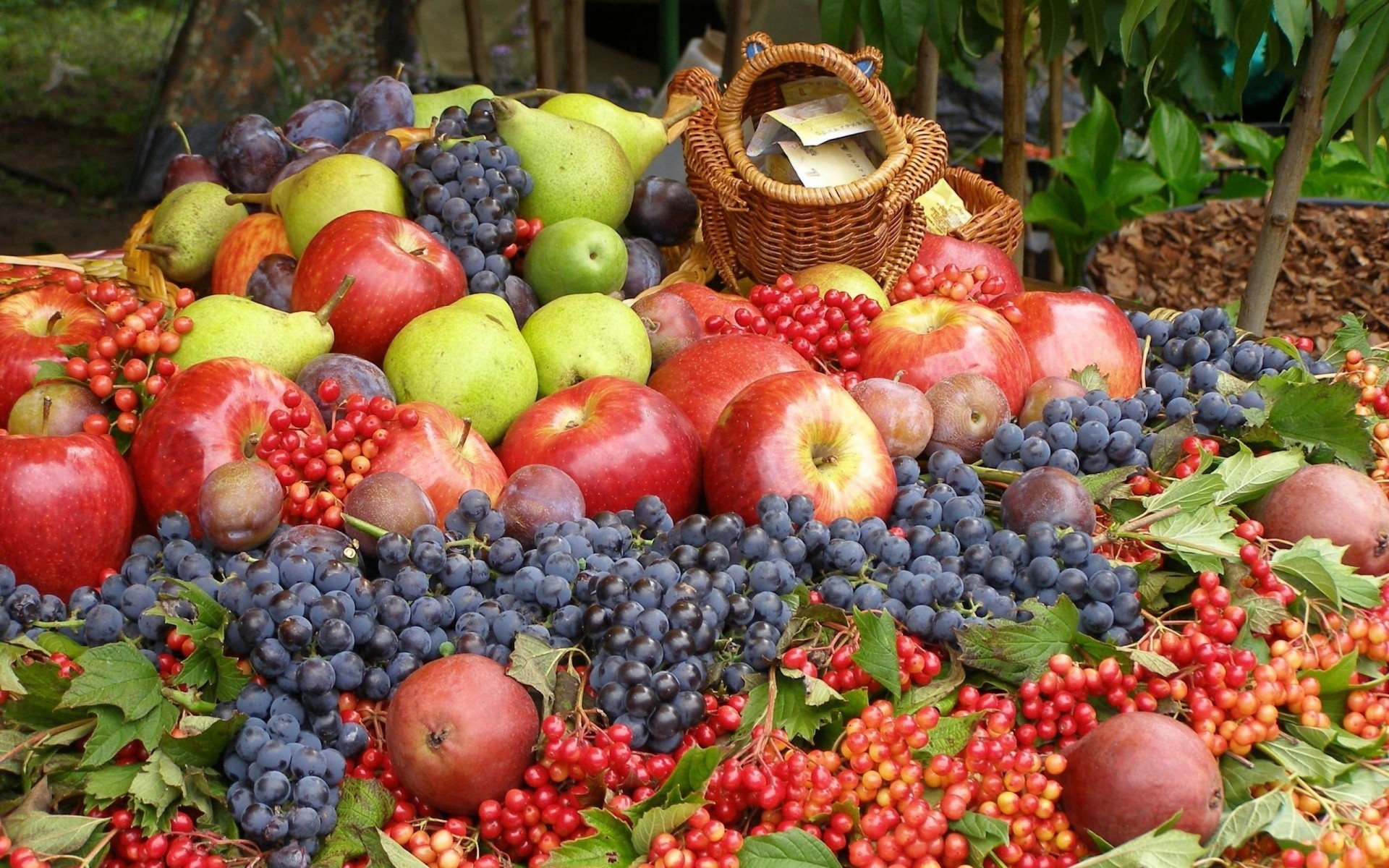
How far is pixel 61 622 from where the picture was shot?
113 cm

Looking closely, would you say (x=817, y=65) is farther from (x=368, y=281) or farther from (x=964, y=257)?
(x=368, y=281)

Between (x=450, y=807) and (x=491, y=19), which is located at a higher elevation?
(x=450, y=807)

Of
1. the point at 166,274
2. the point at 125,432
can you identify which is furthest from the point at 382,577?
the point at 166,274

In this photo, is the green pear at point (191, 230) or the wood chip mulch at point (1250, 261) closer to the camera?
the green pear at point (191, 230)

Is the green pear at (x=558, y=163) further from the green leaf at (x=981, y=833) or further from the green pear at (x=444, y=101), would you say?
the green leaf at (x=981, y=833)

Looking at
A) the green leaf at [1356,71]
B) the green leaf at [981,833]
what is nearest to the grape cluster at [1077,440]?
the green leaf at [981,833]

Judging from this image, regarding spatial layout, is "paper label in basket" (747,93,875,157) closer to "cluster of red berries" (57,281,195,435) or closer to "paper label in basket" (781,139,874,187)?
"paper label in basket" (781,139,874,187)

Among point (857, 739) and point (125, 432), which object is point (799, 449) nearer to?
point (857, 739)

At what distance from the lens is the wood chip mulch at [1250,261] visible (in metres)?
3.25

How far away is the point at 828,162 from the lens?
2062 millimetres

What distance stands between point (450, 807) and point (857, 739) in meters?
0.40

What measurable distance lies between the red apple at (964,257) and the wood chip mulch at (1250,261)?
1184 mm

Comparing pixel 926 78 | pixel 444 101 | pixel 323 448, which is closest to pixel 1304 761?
pixel 323 448

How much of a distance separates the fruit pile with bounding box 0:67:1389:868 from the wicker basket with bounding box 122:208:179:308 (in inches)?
11.8
